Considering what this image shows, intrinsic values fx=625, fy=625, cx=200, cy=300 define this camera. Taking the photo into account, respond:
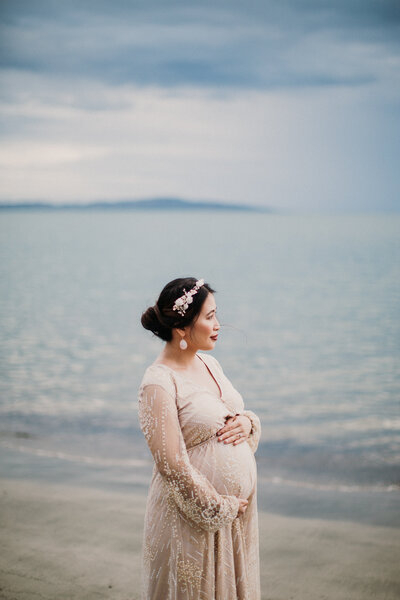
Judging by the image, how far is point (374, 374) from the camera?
13.2 meters

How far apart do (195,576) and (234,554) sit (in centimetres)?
23

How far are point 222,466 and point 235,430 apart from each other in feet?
0.53

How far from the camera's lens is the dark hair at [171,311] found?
107 inches

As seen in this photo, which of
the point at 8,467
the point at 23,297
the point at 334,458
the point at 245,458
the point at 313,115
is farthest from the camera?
the point at 313,115

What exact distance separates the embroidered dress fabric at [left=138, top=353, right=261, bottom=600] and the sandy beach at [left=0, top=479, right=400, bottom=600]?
4.92 ft

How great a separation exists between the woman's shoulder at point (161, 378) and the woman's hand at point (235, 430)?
298 mm

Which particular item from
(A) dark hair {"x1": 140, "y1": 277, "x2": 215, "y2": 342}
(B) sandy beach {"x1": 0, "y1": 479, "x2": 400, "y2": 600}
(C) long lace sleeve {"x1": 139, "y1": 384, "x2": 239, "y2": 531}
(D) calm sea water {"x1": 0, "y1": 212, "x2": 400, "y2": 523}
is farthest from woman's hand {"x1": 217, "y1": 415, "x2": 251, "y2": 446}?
(B) sandy beach {"x1": 0, "y1": 479, "x2": 400, "y2": 600}

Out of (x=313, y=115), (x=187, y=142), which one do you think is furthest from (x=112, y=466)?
(x=187, y=142)

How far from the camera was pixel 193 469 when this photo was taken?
2.57 m

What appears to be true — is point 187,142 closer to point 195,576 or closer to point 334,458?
point 334,458

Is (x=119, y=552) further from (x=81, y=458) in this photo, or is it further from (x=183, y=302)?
(x=81, y=458)

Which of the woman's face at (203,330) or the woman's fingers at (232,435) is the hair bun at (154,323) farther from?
the woman's fingers at (232,435)

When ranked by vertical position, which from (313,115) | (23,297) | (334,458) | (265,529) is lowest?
(265,529)

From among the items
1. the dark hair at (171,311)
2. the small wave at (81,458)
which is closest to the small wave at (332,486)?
the small wave at (81,458)
